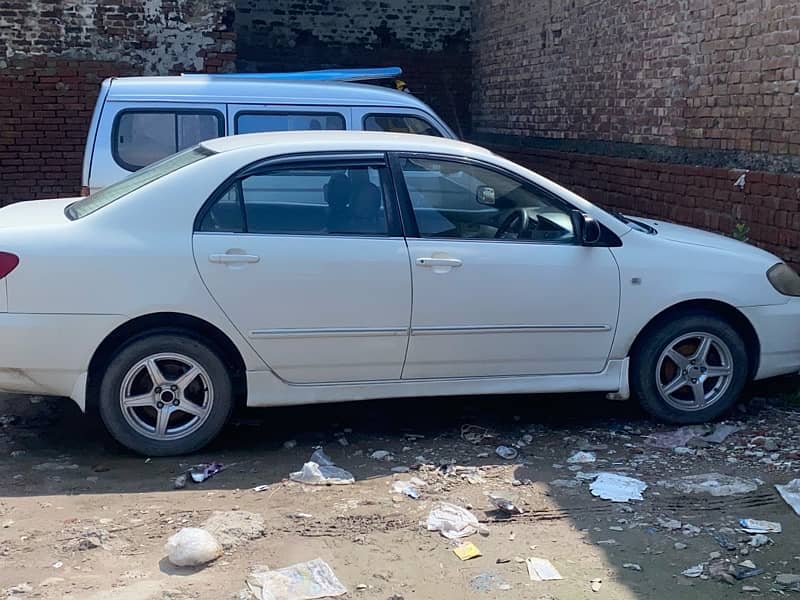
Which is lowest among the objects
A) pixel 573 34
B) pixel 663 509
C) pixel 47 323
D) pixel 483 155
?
pixel 663 509

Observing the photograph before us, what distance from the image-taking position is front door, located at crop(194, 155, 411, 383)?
15.4 ft

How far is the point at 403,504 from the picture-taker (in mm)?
4320

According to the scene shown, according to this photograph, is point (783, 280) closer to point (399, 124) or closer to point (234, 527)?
point (399, 124)

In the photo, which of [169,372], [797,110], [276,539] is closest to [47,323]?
[169,372]

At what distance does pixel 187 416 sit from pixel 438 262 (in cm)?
158

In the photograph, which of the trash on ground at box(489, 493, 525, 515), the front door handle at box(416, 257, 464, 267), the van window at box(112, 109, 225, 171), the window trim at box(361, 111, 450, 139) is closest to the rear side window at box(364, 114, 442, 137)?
the window trim at box(361, 111, 450, 139)

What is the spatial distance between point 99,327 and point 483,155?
91.1 inches

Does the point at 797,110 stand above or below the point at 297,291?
above

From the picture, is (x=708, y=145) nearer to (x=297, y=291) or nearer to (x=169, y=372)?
(x=297, y=291)

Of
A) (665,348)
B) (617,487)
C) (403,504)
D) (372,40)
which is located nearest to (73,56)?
(372,40)

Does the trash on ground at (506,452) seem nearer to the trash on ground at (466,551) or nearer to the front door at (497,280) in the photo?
the front door at (497,280)

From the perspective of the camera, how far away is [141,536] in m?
3.95

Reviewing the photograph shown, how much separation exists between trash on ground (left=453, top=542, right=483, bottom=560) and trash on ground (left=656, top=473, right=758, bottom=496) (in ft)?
4.02

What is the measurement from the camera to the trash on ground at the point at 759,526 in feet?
13.4
